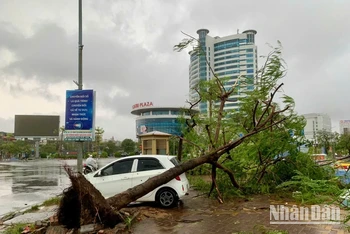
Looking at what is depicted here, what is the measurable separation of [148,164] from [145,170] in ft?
0.62

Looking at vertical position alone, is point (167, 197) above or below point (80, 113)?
below

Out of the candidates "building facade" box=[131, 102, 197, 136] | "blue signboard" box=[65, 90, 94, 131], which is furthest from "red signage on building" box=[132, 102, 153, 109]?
"blue signboard" box=[65, 90, 94, 131]

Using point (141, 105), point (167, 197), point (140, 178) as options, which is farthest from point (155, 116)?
point (167, 197)

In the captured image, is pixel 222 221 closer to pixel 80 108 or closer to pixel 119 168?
pixel 119 168

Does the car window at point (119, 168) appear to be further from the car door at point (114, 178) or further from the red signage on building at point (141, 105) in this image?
the red signage on building at point (141, 105)

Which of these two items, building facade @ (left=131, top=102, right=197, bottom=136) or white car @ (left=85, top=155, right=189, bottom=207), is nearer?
white car @ (left=85, top=155, right=189, bottom=207)

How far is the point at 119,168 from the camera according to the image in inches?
338

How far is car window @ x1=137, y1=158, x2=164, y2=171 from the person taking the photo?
842 centimetres

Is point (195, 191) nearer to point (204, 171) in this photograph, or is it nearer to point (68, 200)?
point (204, 171)

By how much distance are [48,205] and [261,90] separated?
8.27m

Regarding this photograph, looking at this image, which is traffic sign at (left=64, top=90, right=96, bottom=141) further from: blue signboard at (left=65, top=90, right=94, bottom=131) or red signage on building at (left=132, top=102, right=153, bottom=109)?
red signage on building at (left=132, top=102, right=153, bottom=109)

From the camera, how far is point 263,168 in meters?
9.91

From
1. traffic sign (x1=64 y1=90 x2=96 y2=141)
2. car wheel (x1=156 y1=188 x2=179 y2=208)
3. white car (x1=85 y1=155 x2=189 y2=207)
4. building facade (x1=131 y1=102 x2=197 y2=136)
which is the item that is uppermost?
building facade (x1=131 y1=102 x2=197 y2=136)

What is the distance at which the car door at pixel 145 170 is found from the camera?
327 inches
